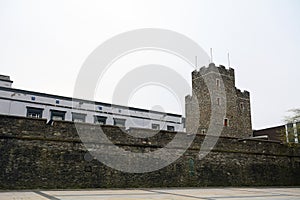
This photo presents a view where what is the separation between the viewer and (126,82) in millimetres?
16906

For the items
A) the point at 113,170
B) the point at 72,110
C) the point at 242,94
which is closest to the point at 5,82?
the point at 72,110

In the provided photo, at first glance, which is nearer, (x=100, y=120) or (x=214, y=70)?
(x=100, y=120)

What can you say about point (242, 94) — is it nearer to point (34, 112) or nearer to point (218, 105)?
point (218, 105)

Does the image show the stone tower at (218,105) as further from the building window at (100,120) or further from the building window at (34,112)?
the building window at (34,112)

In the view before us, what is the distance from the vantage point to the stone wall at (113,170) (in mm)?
11758

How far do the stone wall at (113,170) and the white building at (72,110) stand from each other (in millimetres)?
8553

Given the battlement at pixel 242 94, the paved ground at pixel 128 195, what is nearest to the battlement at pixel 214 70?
the battlement at pixel 242 94

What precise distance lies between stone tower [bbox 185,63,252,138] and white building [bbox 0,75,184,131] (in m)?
3.30

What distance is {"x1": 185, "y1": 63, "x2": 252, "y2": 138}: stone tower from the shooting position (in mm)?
24562

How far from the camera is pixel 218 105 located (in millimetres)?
24828

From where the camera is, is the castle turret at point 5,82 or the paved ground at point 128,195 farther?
the castle turret at point 5,82

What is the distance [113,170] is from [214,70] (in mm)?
14981

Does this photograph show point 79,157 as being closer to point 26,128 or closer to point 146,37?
point 26,128

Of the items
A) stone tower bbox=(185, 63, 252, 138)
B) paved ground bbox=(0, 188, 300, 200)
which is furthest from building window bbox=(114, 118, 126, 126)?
paved ground bbox=(0, 188, 300, 200)
